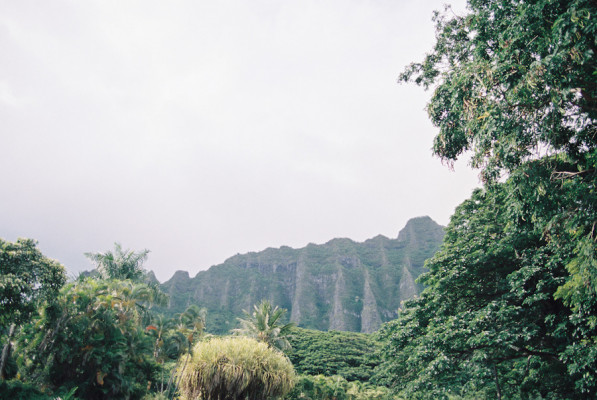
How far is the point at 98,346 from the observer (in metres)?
17.1

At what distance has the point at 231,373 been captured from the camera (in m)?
8.32

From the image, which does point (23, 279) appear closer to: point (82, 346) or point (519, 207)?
point (82, 346)

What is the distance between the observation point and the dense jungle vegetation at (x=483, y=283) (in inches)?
261

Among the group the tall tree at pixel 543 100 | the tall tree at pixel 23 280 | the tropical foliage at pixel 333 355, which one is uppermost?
the tall tree at pixel 543 100

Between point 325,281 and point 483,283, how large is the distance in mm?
132021

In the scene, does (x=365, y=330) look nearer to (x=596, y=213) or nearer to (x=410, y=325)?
(x=410, y=325)

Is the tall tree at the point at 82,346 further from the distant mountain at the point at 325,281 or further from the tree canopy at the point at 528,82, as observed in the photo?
the distant mountain at the point at 325,281

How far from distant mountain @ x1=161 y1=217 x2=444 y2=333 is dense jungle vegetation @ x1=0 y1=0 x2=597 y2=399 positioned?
81.2 meters

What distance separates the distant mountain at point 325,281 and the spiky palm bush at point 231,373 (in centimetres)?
9037

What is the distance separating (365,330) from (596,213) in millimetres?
110097

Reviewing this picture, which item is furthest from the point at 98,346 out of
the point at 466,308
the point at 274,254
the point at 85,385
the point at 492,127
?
the point at 274,254

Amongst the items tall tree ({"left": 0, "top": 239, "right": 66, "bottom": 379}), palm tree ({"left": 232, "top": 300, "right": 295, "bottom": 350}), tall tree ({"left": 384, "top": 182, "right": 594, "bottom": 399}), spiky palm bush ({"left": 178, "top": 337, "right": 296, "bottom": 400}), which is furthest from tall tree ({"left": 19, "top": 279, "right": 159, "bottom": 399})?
tall tree ({"left": 384, "top": 182, "right": 594, "bottom": 399})

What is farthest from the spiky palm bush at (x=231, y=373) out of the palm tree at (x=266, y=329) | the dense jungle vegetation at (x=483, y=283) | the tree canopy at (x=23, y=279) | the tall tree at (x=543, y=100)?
the palm tree at (x=266, y=329)

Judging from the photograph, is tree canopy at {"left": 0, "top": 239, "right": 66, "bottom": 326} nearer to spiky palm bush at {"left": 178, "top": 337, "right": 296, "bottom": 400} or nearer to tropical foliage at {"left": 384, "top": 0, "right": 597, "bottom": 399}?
spiky palm bush at {"left": 178, "top": 337, "right": 296, "bottom": 400}
